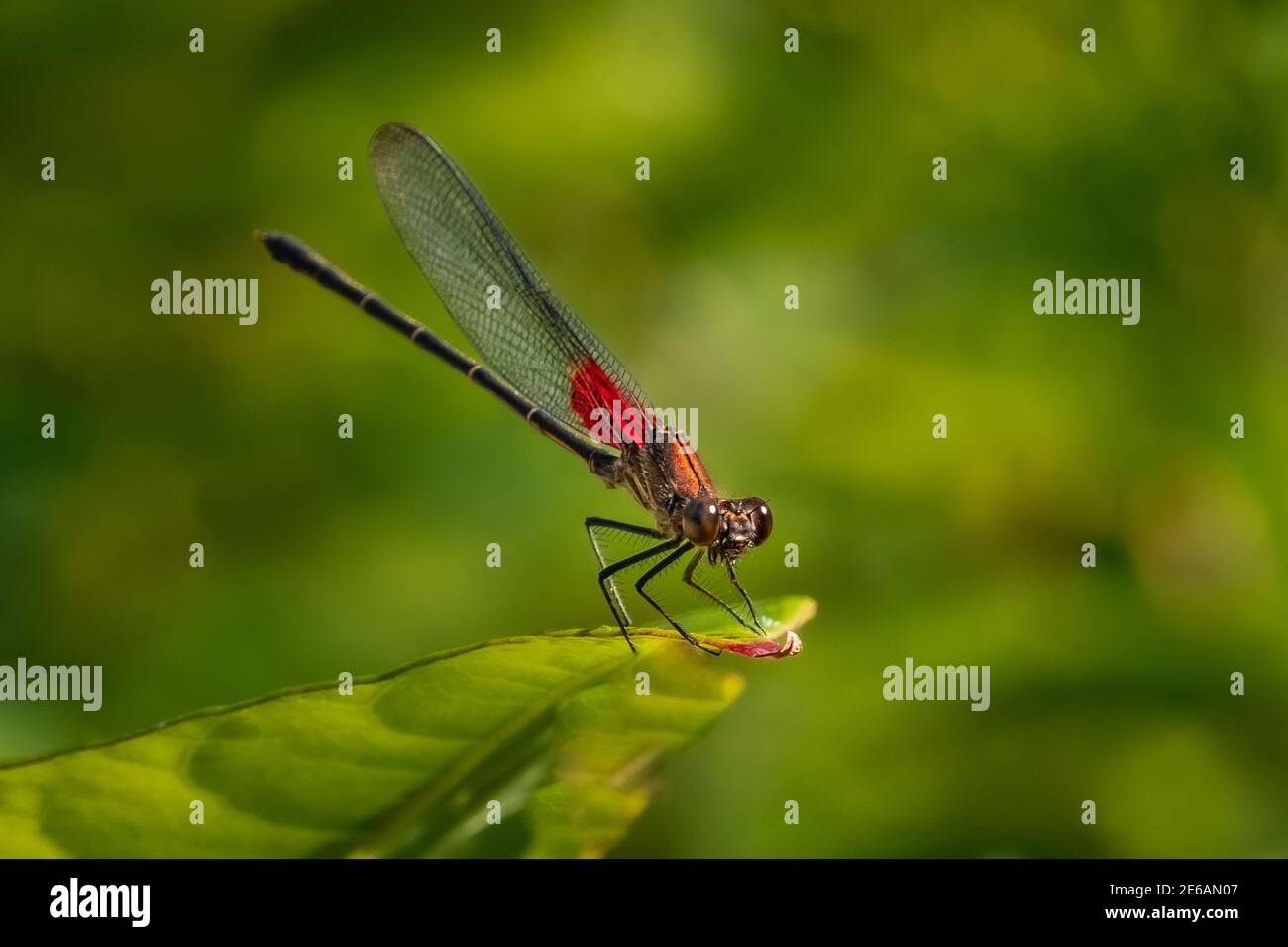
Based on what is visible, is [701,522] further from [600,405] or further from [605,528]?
[600,405]

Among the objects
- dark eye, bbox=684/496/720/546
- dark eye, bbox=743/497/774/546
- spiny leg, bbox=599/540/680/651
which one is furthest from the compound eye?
spiny leg, bbox=599/540/680/651

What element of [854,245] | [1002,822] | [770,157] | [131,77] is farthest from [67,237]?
[1002,822]

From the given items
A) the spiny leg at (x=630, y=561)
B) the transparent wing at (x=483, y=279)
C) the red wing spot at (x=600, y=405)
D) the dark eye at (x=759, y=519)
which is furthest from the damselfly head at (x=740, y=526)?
the transparent wing at (x=483, y=279)

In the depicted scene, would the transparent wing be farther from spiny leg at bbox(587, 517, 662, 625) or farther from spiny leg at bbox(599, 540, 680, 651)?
spiny leg at bbox(599, 540, 680, 651)

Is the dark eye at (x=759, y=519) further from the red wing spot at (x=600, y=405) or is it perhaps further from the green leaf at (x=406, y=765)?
the green leaf at (x=406, y=765)

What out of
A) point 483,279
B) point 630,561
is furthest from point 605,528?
point 483,279
